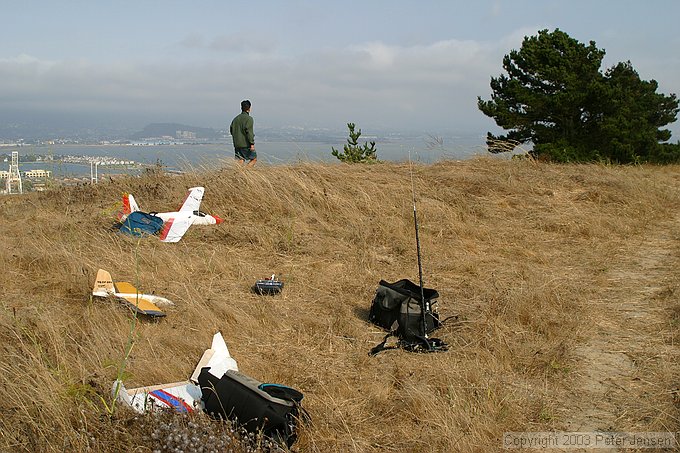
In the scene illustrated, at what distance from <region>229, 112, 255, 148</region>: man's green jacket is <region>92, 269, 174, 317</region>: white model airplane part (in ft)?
18.2

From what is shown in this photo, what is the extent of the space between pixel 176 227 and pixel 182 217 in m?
0.21

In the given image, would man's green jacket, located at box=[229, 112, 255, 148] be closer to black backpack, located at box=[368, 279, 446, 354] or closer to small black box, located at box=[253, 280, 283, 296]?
small black box, located at box=[253, 280, 283, 296]

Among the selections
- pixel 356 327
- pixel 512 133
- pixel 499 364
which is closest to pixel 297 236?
pixel 356 327

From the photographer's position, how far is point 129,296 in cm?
459

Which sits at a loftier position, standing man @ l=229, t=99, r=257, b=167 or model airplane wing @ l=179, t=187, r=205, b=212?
standing man @ l=229, t=99, r=257, b=167

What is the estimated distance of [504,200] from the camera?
29.5 ft

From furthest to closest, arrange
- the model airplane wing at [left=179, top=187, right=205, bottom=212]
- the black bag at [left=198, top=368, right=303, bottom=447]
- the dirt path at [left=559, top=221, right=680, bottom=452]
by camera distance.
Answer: the model airplane wing at [left=179, top=187, right=205, bottom=212], the dirt path at [left=559, top=221, right=680, bottom=452], the black bag at [left=198, top=368, right=303, bottom=447]

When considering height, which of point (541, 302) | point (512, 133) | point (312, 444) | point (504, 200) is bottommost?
point (312, 444)

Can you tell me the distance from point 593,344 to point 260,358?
248 cm

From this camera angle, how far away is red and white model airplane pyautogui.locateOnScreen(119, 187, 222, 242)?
6855 mm

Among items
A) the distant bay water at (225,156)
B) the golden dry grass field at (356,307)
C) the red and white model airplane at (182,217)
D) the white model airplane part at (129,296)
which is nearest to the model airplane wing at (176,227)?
the red and white model airplane at (182,217)

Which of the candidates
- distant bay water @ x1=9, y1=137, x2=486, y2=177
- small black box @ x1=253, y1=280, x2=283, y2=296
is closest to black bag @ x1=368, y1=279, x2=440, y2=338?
small black box @ x1=253, y1=280, x2=283, y2=296

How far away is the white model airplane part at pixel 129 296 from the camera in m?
4.38

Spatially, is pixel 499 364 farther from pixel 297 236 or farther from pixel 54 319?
pixel 297 236
